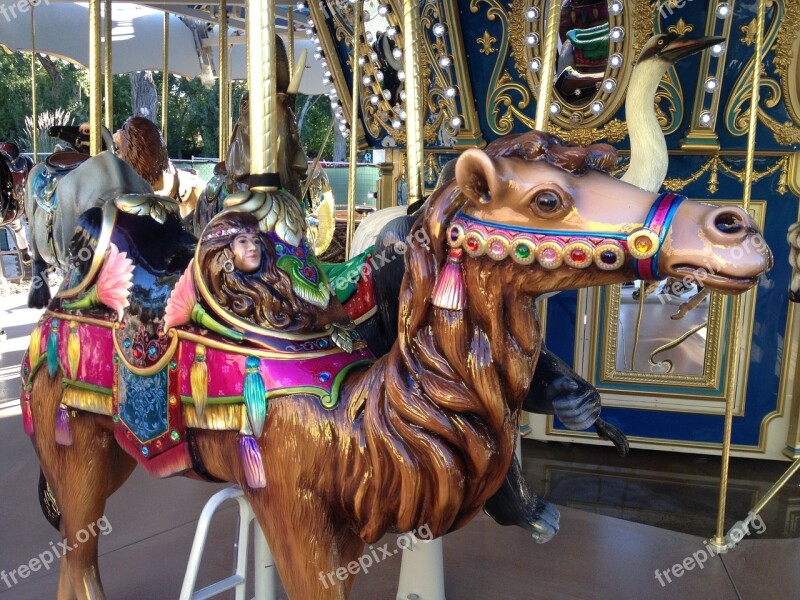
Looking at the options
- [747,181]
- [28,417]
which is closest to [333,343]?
[28,417]

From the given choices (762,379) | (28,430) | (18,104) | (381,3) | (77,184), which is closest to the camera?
(28,430)

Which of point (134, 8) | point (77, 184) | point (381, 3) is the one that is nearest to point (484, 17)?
point (381, 3)

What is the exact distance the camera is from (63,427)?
154cm

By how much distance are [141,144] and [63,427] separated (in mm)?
1558

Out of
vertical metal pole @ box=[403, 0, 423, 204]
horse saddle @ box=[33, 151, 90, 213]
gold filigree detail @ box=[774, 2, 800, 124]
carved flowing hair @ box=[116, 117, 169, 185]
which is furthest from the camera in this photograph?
gold filigree detail @ box=[774, 2, 800, 124]

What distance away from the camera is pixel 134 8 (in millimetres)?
6250

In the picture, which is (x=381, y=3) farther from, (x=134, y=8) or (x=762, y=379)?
(x=134, y=8)

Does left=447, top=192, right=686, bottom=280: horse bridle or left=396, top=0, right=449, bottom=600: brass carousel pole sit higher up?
left=396, top=0, right=449, bottom=600: brass carousel pole

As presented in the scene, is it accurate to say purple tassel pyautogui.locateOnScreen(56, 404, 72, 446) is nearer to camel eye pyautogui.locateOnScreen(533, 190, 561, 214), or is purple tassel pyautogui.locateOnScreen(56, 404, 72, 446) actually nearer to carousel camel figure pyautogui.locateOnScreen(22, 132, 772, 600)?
carousel camel figure pyautogui.locateOnScreen(22, 132, 772, 600)

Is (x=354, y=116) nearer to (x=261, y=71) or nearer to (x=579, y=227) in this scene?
(x=261, y=71)

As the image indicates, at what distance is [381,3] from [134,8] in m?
4.28

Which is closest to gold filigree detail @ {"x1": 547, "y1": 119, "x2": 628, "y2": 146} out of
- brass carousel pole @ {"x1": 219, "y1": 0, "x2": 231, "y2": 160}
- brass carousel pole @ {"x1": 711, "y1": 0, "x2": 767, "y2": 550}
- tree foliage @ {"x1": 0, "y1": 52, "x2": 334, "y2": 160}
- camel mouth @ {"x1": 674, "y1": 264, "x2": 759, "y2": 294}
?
brass carousel pole @ {"x1": 711, "y1": 0, "x2": 767, "y2": 550}

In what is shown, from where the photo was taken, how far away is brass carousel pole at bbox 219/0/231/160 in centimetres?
229

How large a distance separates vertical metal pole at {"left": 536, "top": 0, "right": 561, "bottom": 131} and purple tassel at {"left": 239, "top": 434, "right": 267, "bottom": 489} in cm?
85
